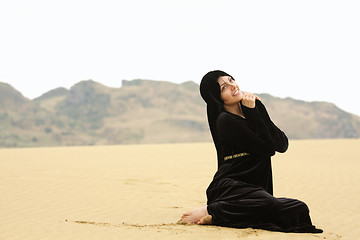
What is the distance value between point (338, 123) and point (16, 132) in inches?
3537

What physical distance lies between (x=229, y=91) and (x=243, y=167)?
2.55ft

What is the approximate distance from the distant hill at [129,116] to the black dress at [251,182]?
89579mm

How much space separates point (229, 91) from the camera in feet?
16.1

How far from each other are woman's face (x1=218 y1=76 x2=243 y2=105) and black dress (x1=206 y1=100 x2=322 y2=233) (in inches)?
5.9

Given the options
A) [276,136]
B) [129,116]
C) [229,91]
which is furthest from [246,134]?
[129,116]

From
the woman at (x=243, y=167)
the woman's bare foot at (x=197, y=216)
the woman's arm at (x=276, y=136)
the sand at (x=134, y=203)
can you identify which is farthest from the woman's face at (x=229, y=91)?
the sand at (x=134, y=203)

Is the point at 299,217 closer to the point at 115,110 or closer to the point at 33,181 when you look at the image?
the point at 33,181

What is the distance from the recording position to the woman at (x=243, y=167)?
4.59 meters

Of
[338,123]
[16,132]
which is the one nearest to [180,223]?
[16,132]

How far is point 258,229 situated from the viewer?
4559mm

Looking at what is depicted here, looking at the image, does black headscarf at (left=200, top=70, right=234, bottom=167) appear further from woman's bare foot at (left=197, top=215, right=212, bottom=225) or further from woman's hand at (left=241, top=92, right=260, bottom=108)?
woman's bare foot at (left=197, top=215, right=212, bottom=225)

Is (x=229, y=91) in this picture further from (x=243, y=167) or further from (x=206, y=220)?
(x=206, y=220)

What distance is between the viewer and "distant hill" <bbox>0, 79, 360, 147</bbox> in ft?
333

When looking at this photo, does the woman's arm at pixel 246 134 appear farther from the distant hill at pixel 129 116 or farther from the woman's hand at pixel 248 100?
the distant hill at pixel 129 116
